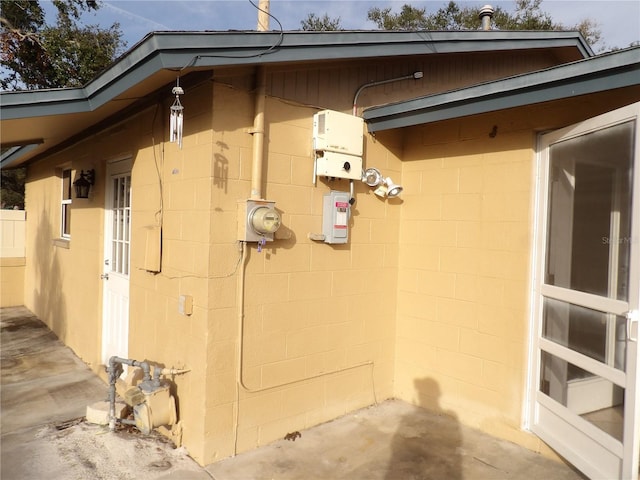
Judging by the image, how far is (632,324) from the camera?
2.45 metres

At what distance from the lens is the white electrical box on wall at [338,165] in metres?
3.72

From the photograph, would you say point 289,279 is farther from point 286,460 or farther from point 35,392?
point 35,392

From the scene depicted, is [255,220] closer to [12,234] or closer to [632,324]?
[632,324]

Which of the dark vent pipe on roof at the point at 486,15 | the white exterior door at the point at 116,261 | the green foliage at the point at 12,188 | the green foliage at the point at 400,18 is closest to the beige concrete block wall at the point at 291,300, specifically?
the white exterior door at the point at 116,261

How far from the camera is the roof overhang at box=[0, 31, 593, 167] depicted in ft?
9.32

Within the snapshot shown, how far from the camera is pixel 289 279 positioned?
12.0 ft

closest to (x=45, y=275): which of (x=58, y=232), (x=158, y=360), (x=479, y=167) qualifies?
(x=58, y=232)

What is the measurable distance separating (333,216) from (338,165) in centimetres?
44

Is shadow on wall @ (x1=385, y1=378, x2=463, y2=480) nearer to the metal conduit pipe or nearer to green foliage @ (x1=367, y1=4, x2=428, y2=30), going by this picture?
the metal conduit pipe

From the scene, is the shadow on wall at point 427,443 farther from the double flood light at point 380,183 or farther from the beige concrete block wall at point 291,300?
the double flood light at point 380,183

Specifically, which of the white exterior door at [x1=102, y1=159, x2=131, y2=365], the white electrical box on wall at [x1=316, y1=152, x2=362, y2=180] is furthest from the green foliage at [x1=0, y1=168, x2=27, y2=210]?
the white electrical box on wall at [x1=316, y1=152, x2=362, y2=180]

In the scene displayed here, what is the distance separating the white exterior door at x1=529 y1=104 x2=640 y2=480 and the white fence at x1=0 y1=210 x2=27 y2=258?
392 inches

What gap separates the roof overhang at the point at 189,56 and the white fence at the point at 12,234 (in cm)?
533

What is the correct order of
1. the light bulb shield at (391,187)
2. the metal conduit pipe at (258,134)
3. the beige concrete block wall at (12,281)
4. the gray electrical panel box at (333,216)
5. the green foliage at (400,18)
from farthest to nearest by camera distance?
the green foliage at (400,18) < the beige concrete block wall at (12,281) < the light bulb shield at (391,187) < the gray electrical panel box at (333,216) < the metal conduit pipe at (258,134)
